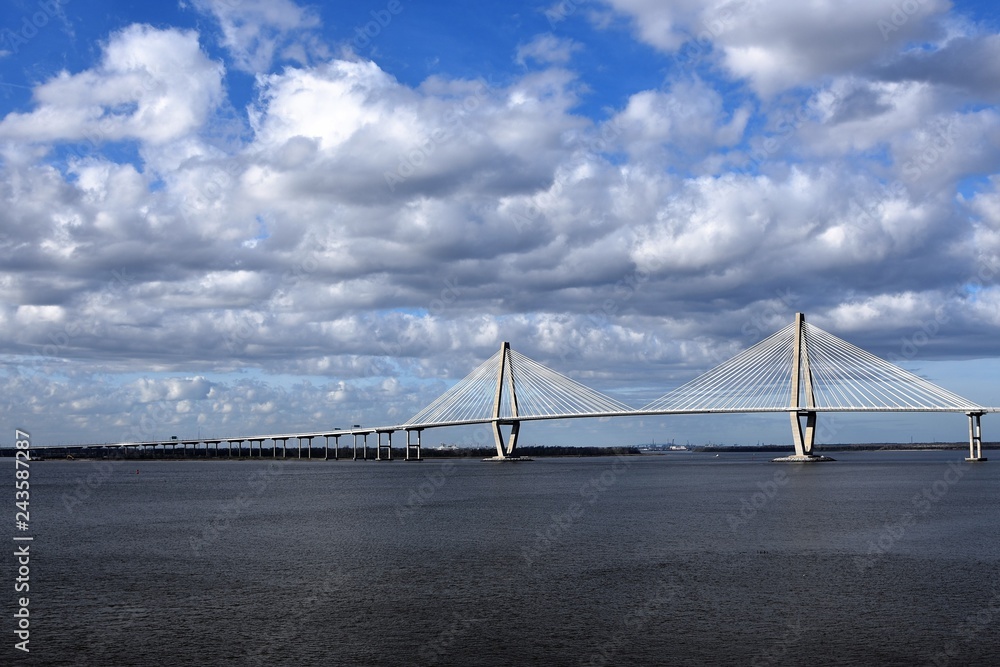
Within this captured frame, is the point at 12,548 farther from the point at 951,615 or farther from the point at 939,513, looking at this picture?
the point at 939,513

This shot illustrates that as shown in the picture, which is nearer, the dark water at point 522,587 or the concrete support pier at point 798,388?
the dark water at point 522,587

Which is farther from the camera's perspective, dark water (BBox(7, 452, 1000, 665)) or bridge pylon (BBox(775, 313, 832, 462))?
bridge pylon (BBox(775, 313, 832, 462))

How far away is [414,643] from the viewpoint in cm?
1928

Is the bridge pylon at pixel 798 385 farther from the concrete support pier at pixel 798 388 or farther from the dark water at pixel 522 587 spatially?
the dark water at pixel 522 587

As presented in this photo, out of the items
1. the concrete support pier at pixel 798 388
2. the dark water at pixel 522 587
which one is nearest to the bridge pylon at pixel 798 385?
the concrete support pier at pixel 798 388

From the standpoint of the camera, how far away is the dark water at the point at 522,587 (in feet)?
61.6

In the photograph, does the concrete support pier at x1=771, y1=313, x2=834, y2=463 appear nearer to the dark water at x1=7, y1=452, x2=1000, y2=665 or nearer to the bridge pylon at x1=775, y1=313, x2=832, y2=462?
the bridge pylon at x1=775, y1=313, x2=832, y2=462

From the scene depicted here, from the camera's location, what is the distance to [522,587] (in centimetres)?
2539

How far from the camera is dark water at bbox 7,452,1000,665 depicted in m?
18.8

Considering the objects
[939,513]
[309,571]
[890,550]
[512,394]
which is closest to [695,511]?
[939,513]

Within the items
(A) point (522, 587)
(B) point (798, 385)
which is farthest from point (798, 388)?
(A) point (522, 587)

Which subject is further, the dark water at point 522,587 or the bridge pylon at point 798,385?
the bridge pylon at point 798,385

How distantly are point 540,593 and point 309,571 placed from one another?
8.24 meters

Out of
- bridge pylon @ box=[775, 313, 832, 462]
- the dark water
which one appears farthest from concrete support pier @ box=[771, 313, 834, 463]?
the dark water
